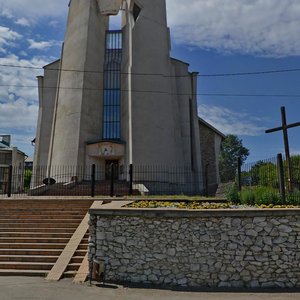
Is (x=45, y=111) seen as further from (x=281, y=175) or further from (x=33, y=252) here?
(x=281, y=175)

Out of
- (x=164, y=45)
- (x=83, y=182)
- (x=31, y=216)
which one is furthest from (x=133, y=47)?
(x=31, y=216)

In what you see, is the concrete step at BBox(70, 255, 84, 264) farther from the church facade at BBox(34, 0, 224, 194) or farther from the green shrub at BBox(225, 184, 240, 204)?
the church facade at BBox(34, 0, 224, 194)

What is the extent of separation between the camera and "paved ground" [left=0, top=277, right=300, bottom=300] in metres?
6.86

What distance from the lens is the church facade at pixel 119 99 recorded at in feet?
94.5

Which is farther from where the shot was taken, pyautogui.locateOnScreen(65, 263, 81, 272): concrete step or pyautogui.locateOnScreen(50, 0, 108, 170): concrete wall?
pyautogui.locateOnScreen(50, 0, 108, 170): concrete wall

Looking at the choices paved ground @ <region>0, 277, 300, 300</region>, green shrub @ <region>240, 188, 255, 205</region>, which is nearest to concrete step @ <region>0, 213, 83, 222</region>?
paved ground @ <region>0, 277, 300, 300</region>

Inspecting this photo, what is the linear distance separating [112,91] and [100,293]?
2589 cm

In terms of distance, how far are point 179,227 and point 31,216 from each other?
598 cm

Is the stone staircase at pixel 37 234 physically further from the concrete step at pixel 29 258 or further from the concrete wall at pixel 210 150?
the concrete wall at pixel 210 150

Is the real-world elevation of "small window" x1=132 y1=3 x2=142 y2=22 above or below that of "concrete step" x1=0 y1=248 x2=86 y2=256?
above

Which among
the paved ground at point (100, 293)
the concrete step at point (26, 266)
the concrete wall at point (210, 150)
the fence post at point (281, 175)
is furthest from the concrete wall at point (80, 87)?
the paved ground at point (100, 293)

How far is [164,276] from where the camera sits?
8031 millimetres

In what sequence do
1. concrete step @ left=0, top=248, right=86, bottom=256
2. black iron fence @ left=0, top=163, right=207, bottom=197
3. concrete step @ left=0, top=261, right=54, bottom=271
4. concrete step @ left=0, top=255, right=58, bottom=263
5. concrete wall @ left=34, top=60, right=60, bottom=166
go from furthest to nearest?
concrete wall @ left=34, top=60, right=60, bottom=166 < black iron fence @ left=0, top=163, right=207, bottom=197 < concrete step @ left=0, top=248, right=86, bottom=256 < concrete step @ left=0, top=255, right=58, bottom=263 < concrete step @ left=0, top=261, right=54, bottom=271

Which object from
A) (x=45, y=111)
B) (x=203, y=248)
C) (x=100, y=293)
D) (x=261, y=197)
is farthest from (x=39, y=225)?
(x=45, y=111)
